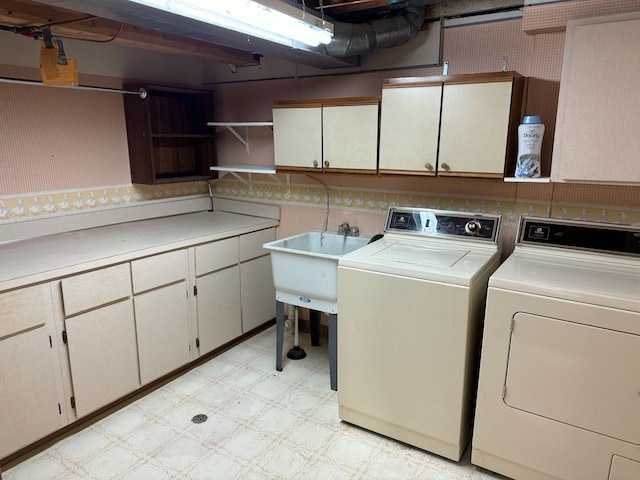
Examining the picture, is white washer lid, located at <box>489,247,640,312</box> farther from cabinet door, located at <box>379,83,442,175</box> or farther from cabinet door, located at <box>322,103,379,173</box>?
cabinet door, located at <box>322,103,379,173</box>

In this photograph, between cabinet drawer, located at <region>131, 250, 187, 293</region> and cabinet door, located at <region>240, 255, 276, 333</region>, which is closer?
cabinet drawer, located at <region>131, 250, 187, 293</region>

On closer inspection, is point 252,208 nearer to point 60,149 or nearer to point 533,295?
point 60,149

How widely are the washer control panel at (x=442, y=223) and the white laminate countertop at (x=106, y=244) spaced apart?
3.83 ft

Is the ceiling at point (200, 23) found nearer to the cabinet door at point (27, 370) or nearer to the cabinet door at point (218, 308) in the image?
the cabinet door at point (27, 370)

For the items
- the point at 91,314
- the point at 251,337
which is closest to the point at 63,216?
the point at 91,314

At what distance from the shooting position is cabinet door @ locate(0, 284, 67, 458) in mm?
2018

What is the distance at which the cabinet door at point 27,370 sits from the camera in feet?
6.62

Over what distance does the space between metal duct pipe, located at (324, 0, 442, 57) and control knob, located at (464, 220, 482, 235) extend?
1.18 metres

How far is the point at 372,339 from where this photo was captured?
225cm

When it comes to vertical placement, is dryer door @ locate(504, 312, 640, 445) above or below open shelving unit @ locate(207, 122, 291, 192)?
below

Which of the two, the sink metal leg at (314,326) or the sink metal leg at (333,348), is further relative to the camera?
the sink metal leg at (314,326)

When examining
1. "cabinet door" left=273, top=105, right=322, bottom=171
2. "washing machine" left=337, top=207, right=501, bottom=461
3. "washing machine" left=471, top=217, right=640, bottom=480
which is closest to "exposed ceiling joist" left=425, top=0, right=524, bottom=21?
"cabinet door" left=273, top=105, right=322, bottom=171

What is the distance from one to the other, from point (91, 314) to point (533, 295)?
2221 mm

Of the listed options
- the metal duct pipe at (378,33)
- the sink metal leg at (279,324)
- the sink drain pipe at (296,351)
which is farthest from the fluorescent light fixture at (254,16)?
the sink drain pipe at (296,351)
